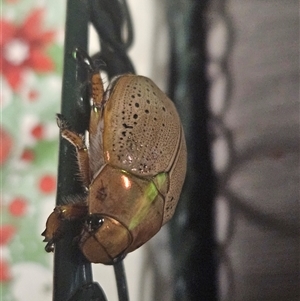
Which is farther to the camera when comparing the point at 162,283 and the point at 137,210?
the point at 162,283

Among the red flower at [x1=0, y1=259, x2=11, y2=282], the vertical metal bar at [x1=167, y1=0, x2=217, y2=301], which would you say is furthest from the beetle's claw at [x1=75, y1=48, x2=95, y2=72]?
the red flower at [x1=0, y1=259, x2=11, y2=282]

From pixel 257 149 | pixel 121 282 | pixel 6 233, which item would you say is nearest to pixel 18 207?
pixel 6 233

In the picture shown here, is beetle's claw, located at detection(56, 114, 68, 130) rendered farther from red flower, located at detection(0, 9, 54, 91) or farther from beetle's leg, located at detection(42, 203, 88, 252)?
red flower, located at detection(0, 9, 54, 91)

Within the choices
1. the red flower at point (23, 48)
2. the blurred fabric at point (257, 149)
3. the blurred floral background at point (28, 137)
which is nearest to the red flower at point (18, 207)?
the blurred floral background at point (28, 137)

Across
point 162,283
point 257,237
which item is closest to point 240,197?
point 257,237

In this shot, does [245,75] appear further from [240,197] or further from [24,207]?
[24,207]

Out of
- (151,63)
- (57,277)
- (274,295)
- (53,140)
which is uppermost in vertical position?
(151,63)

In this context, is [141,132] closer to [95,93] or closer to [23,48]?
[95,93]
